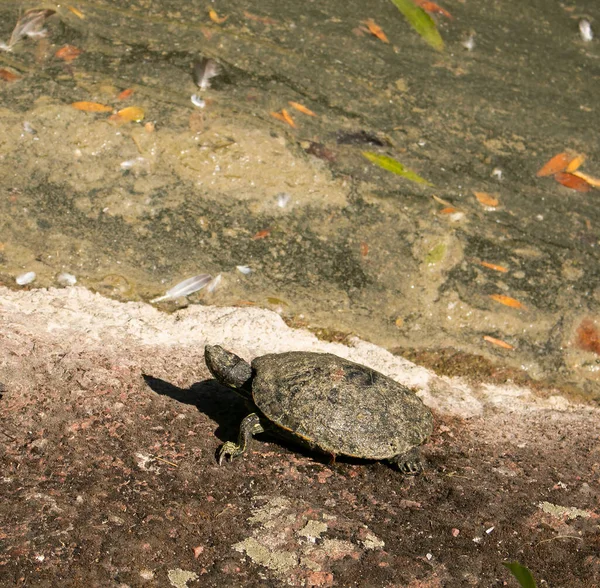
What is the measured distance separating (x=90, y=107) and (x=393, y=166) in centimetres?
235

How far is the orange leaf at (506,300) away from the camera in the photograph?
16.4 feet

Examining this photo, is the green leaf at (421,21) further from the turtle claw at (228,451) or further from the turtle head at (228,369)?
the turtle claw at (228,451)

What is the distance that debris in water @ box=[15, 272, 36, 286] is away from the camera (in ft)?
14.6

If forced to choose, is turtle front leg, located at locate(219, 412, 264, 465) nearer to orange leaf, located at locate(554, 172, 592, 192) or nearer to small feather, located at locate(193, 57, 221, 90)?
small feather, located at locate(193, 57, 221, 90)

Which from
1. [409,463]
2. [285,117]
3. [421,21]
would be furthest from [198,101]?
[409,463]

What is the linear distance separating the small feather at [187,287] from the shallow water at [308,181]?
0.06 metres

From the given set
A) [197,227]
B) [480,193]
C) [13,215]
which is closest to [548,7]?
[480,193]

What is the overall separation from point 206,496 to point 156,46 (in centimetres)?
430

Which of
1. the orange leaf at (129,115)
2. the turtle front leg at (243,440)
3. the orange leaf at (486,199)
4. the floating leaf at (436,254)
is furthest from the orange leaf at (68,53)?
the turtle front leg at (243,440)

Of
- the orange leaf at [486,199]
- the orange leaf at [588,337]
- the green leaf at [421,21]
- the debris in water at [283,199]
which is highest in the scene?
the green leaf at [421,21]

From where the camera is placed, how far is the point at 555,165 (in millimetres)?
6141

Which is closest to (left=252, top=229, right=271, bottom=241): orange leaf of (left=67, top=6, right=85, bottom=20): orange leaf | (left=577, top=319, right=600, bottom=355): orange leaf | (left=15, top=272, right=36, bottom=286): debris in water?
(left=15, top=272, right=36, bottom=286): debris in water

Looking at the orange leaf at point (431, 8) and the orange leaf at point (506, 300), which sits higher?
the orange leaf at point (431, 8)

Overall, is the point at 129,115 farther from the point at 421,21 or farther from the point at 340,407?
the point at 421,21
